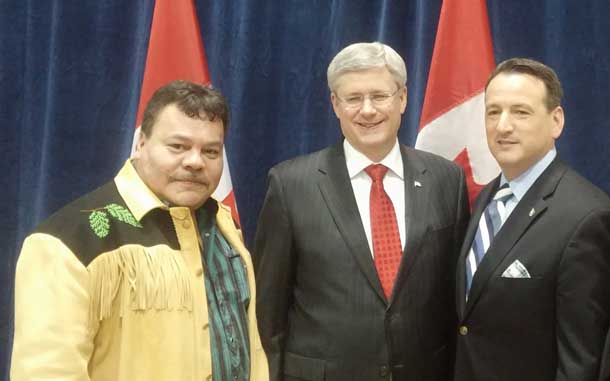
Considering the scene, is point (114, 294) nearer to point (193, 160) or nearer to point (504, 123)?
point (193, 160)

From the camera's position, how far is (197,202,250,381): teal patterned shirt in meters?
1.69

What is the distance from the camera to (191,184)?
67.2 inches

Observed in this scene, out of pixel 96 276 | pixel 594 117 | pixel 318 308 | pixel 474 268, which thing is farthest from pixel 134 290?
pixel 594 117

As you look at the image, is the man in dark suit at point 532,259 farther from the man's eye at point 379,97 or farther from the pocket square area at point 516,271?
the man's eye at point 379,97

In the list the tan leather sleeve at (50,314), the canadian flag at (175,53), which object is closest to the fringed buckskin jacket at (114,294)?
the tan leather sleeve at (50,314)

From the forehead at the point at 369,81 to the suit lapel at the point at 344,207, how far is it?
197mm

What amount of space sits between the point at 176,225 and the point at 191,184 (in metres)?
0.10

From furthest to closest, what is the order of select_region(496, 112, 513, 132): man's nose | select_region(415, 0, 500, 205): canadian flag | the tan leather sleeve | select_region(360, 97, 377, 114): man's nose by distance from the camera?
select_region(415, 0, 500, 205): canadian flag, select_region(360, 97, 377, 114): man's nose, select_region(496, 112, 513, 132): man's nose, the tan leather sleeve

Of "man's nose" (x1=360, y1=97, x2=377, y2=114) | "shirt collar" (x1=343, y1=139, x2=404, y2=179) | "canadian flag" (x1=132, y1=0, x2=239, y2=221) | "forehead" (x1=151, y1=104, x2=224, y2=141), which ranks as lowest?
"shirt collar" (x1=343, y1=139, x2=404, y2=179)

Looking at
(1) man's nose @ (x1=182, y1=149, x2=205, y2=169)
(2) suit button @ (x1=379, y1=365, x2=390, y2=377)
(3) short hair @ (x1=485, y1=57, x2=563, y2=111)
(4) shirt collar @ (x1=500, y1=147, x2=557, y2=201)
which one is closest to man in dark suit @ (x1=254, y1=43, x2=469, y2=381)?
(2) suit button @ (x1=379, y1=365, x2=390, y2=377)

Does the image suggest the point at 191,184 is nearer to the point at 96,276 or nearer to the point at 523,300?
the point at 96,276

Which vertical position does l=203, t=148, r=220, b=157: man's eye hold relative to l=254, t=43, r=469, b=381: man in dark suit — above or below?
above

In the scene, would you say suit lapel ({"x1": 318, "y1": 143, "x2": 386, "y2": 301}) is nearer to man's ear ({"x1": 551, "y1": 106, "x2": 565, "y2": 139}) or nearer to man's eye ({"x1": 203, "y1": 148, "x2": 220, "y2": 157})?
man's eye ({"x1": 203, "y1": 148, "x2": 220, "y2": 157})

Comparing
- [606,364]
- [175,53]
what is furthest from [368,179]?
[175,53]
